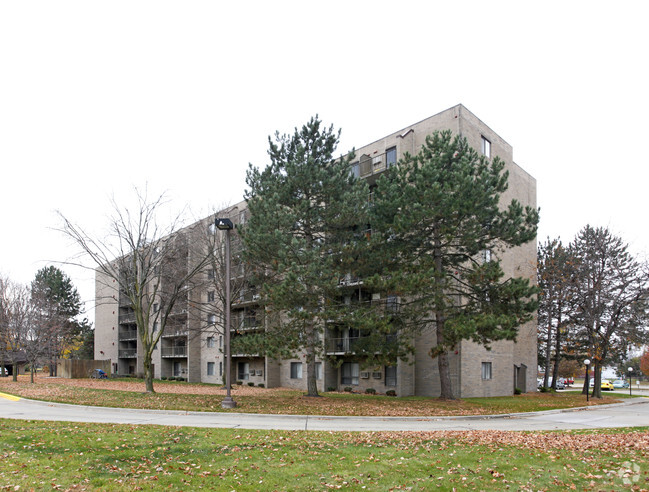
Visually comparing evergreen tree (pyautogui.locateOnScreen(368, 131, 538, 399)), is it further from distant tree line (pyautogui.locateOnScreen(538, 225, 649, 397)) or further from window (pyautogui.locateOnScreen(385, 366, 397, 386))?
distant tree line (pyautogui.locateOnScreen(538, 225, 649, 397))

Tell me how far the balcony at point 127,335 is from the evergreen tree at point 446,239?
157 ft

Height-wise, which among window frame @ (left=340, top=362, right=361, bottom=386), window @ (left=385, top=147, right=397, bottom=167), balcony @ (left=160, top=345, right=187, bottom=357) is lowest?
balcony @ (left=160, top=345, right=187, bottom=357)

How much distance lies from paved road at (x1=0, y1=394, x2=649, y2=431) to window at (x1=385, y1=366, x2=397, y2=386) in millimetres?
12447

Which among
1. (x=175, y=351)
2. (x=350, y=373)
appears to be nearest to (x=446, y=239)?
(x=350, y=373)

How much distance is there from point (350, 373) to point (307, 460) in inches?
1055

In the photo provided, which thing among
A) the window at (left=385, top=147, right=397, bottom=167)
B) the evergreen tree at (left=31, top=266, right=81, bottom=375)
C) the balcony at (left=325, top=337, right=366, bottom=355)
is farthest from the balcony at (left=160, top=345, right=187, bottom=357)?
the window at (left=385, top=147, right=397, bottom=167)

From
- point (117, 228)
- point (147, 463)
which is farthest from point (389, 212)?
point (147, 463)

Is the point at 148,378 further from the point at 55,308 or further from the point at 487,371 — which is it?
the point at 55,308

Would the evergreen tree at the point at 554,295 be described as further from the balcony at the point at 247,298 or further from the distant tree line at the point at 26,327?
the distant tree line at the point at 26,327

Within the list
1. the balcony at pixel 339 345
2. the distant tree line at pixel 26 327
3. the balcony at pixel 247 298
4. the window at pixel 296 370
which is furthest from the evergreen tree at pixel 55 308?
the balcony at pixel 339 345

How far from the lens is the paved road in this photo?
15336 mm

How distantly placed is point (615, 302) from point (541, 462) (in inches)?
1202

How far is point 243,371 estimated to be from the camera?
153ft

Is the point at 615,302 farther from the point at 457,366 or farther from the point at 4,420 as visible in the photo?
the point at 4,420
